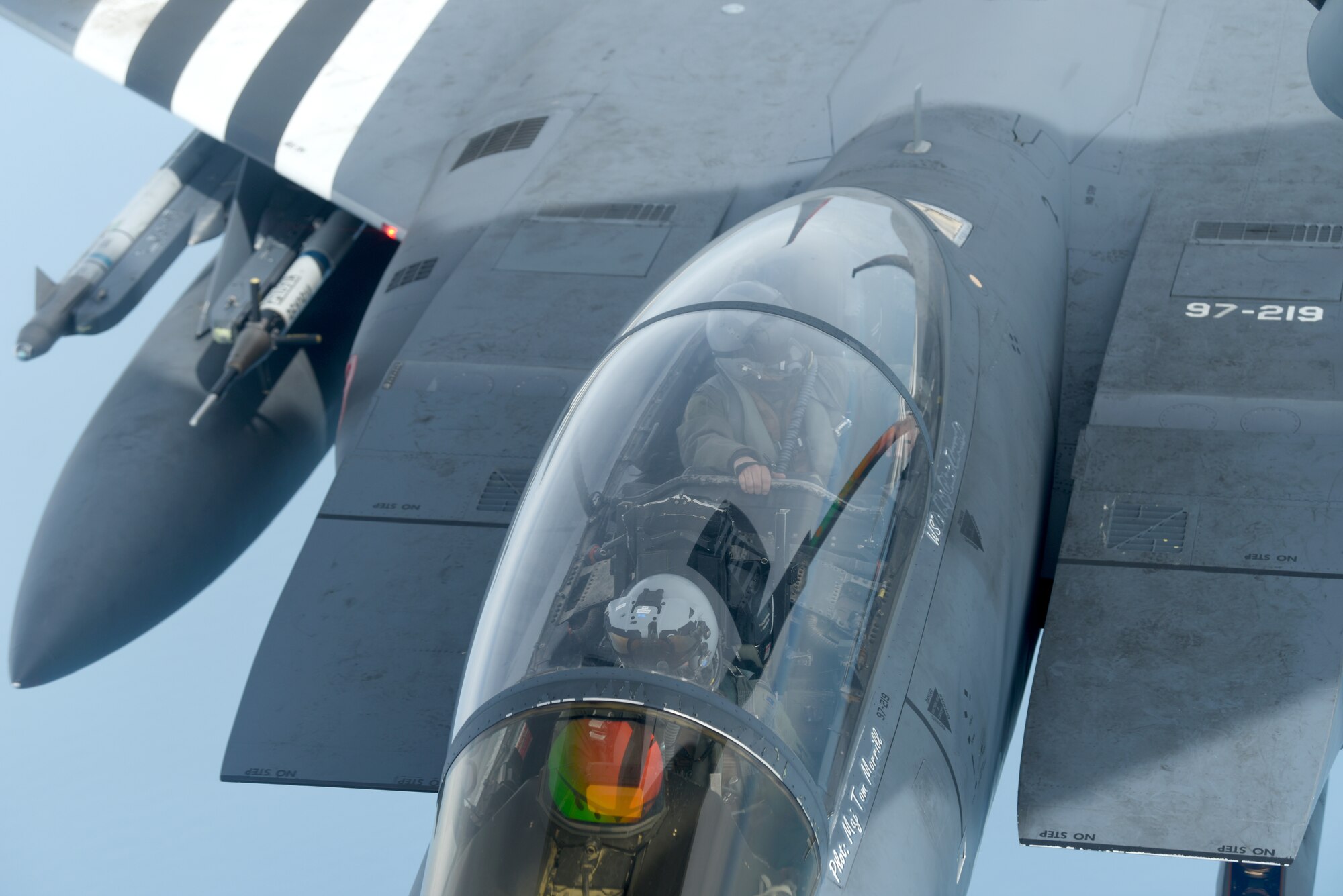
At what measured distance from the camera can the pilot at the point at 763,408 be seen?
364cm

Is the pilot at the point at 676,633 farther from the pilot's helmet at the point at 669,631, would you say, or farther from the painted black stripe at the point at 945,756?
the painted black stripe at the point at 945,756

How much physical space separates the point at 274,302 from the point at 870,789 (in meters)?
5.63

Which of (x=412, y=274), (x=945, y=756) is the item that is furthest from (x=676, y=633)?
(x=412, y=274)

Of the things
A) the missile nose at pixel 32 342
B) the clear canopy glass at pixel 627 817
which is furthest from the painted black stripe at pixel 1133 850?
the missile nose at pixel 32 342

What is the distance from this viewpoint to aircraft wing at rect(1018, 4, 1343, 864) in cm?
431

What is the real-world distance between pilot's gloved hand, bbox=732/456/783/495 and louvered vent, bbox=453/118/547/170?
4.33 metres

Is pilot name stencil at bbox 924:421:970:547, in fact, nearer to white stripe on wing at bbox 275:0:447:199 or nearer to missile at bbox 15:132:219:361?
white stripe on wing at bbox 275:0:447:199

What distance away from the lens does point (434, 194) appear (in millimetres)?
7586

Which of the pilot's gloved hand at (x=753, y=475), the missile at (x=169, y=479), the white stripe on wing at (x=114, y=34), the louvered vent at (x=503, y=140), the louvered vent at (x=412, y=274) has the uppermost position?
the white stripe on wing at (x=114, y=34)

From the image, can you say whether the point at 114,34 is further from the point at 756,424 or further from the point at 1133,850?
the point at 1133,850

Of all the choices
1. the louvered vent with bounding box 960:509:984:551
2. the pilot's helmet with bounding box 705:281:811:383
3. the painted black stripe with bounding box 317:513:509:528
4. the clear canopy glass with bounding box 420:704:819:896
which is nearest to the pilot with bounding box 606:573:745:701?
the clear canopy glass with bounding box 420:704:819:896

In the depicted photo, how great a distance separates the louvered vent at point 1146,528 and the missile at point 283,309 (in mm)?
4714

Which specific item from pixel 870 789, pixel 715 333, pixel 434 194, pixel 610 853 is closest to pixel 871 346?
pixel 715 333

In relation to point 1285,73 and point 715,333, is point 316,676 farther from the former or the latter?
point 1285,73
